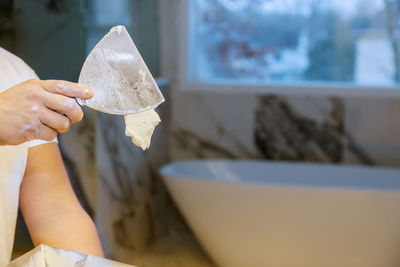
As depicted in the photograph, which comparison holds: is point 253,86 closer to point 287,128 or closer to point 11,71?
point 287,128

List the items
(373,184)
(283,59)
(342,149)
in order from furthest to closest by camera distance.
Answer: (283,59) → (342,149) → (373,184)

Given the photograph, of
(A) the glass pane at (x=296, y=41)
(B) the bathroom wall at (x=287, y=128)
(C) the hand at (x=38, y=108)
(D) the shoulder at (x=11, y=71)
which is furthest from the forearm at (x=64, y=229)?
(A) the glass pane at (x=296, y=41)

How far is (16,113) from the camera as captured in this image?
83cm

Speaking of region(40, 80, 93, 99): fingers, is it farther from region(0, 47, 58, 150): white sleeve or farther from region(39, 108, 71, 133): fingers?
region(0, 47, 58, 150): white sleeve

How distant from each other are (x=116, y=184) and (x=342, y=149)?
125cm

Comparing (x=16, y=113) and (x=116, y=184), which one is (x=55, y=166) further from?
(x=116, y=184)

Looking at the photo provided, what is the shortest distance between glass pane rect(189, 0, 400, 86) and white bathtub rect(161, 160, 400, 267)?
0.97 meters

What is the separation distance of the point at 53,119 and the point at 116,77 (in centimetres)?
11

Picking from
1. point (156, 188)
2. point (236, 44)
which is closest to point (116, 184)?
point (156, 188)

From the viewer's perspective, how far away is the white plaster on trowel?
92 cm

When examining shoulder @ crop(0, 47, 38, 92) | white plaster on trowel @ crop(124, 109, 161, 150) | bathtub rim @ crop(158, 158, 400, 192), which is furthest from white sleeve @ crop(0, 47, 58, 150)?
bathtub rim @ crop(158, 158, 400, 192)

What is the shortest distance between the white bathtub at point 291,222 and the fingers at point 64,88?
1816 millimetres

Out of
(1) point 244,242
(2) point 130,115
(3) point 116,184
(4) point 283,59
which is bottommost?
(1) point 244,242

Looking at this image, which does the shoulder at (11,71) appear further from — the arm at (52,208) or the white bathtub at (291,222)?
the white bathtub at (291,222)
